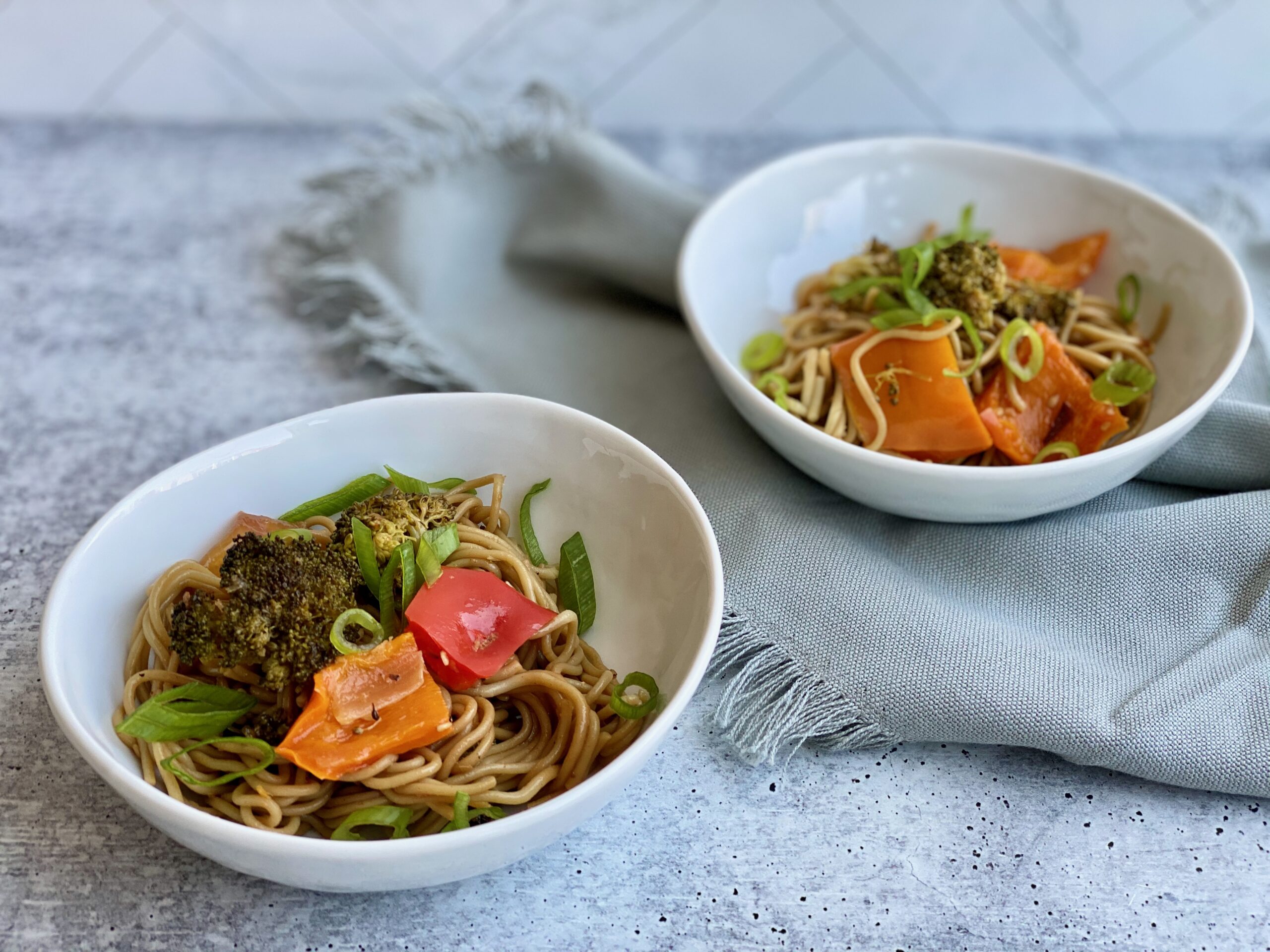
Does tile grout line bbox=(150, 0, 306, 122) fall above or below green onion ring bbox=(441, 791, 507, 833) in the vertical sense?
above

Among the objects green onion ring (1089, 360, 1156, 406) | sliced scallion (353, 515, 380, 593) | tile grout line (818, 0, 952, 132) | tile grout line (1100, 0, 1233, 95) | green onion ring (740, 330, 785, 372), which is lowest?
sliced scallion (353, 515, 380, 593)

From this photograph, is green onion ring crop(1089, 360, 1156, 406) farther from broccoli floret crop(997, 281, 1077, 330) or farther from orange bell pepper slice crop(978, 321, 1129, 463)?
broccoli floret crop(997, 281, 1077, 330)

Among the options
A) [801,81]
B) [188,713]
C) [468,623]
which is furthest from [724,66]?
[188,713]

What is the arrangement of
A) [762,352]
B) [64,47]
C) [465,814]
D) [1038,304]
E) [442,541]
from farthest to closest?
1. [64,47]
2. [762,352]
3. [1038,304]
4. [442,541]
5. [465,814]

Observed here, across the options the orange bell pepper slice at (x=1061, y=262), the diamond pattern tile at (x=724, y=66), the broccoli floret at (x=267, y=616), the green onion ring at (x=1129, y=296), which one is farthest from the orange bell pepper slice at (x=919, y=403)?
the diamond pattern tile at (x=724, y=66)

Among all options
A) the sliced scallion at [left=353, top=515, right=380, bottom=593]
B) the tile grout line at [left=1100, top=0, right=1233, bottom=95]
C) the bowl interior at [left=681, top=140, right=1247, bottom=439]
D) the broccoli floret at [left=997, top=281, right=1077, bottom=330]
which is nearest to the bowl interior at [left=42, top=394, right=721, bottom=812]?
the sliced scallion at [left=353, top=515, right=380, bottom=593]

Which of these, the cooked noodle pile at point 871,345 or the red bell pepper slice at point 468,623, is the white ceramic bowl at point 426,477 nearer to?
the red bell pepper slice at point 468,623

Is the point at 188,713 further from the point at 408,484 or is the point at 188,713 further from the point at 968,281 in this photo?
the point at 968,281
